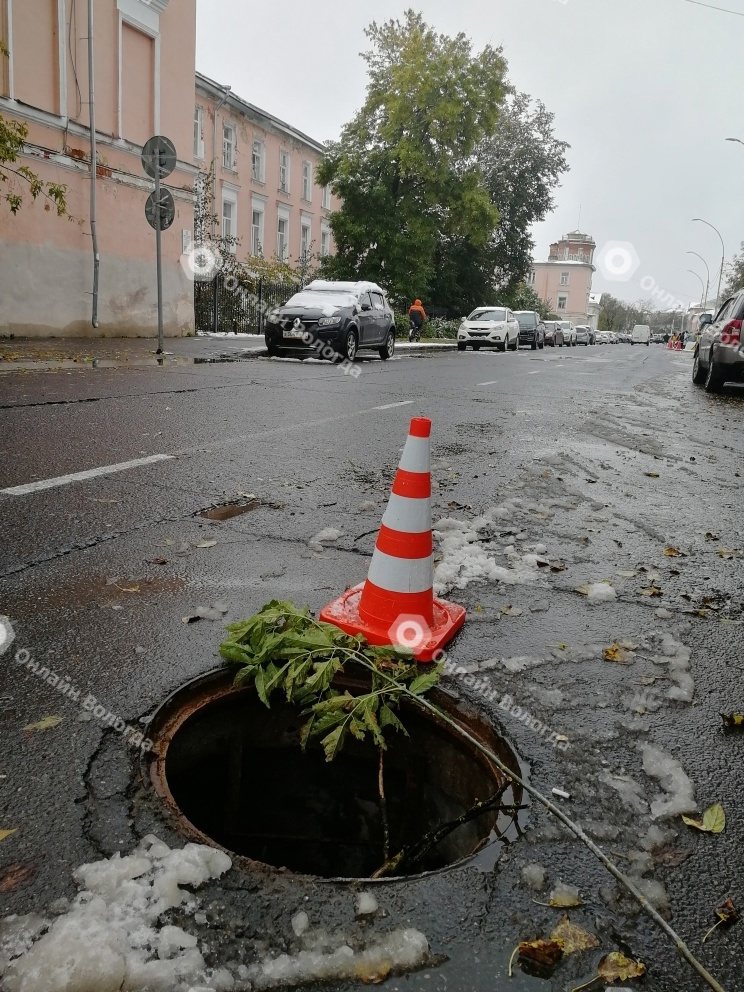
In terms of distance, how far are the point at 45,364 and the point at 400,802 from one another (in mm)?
10374

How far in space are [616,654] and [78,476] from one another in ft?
10.7

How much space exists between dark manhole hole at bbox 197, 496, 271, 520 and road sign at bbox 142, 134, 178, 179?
9.85 m

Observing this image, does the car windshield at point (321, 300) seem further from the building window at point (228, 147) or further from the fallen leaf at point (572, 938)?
the building window at point (228, 147)

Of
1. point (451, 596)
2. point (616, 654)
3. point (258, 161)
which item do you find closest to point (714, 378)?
point (451, 596)

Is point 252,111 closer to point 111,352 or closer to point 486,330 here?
point 486,330

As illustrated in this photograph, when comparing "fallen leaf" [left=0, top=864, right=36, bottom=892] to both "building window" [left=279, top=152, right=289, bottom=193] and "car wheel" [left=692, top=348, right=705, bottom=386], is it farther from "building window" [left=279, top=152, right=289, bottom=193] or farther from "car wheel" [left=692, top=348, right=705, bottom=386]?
"building window" [left=279, top=152, right=289, bottom=193]

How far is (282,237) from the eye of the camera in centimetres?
4059

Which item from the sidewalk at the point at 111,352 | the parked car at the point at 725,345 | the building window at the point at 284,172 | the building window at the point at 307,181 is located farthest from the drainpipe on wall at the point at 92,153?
the building window at the point at 307,181

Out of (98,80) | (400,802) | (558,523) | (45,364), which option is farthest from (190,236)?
(400,802)

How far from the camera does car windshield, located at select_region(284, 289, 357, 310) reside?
16672 millimetres

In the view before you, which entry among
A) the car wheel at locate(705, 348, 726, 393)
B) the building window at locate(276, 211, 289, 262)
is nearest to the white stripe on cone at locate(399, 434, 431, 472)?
the car wheel at locate(705, 348, 726, 393)

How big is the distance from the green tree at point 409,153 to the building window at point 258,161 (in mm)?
3370

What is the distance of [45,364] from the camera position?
35.7ft

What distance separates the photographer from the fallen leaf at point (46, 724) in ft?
6.47
